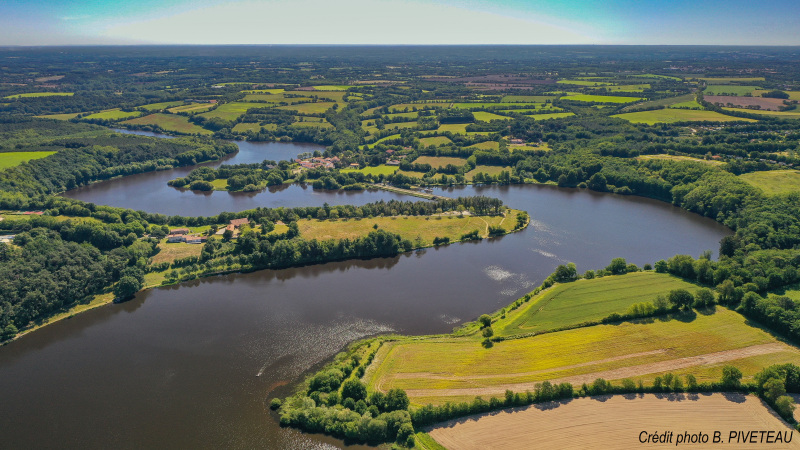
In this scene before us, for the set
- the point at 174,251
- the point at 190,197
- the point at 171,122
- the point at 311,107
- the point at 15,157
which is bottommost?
the point at 174,251

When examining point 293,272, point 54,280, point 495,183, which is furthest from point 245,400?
point 495,183

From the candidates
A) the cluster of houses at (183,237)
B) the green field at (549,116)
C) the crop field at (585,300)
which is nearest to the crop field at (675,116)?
the green field at (549,116)

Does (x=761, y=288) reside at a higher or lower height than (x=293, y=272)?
higher

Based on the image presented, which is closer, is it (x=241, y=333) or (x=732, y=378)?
(x=732, y=378)

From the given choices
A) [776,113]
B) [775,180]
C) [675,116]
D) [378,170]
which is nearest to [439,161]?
[378,170]

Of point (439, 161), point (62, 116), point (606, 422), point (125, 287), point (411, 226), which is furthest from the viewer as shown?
point (62, 116)

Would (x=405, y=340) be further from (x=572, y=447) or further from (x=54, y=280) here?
(x=54, y=280)

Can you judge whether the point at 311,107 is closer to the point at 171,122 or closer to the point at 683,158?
the point at 171,122

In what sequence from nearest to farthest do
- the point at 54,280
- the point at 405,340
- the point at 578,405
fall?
1. the point at 578,405
2. the point at 405,340
3. the point at 54,280
